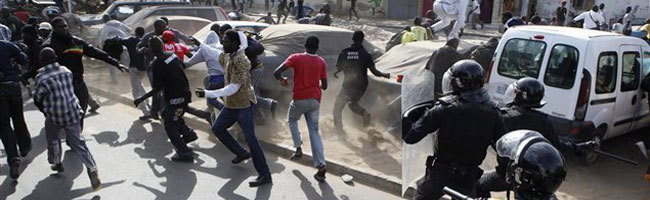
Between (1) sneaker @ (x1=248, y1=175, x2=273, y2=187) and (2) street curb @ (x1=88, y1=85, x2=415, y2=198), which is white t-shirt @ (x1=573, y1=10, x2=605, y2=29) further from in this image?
(1) sneaker @ (x1=248, y1=175, x2=273, y2=187)

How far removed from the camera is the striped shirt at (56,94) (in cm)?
487

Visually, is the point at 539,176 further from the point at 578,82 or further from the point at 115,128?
the point at 115,128

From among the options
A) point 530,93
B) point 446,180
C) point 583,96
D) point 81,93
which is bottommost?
point 81,93

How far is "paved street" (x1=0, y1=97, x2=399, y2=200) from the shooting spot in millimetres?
5078

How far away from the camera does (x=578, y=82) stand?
5.48m

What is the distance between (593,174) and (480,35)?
15.8m

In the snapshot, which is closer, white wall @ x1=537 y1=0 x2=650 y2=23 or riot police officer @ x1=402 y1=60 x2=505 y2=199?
riot police officer @ x1=402 y1=60 x2=505 y2=199

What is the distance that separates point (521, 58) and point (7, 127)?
5654 mm

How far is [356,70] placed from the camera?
6.71 metres

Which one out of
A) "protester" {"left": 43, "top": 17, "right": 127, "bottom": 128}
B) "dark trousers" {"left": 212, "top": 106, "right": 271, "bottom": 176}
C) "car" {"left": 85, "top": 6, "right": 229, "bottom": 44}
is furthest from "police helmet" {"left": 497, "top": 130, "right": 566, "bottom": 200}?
"car" {"left": 85, "top": 6, "right": 229, "bottom": 44}

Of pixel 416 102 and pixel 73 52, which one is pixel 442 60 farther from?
pixel 73 52

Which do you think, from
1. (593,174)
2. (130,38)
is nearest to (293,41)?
(130,38)

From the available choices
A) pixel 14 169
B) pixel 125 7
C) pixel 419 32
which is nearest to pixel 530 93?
pixel 14 169

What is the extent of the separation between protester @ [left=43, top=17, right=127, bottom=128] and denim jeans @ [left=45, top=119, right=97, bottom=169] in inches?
48.0
